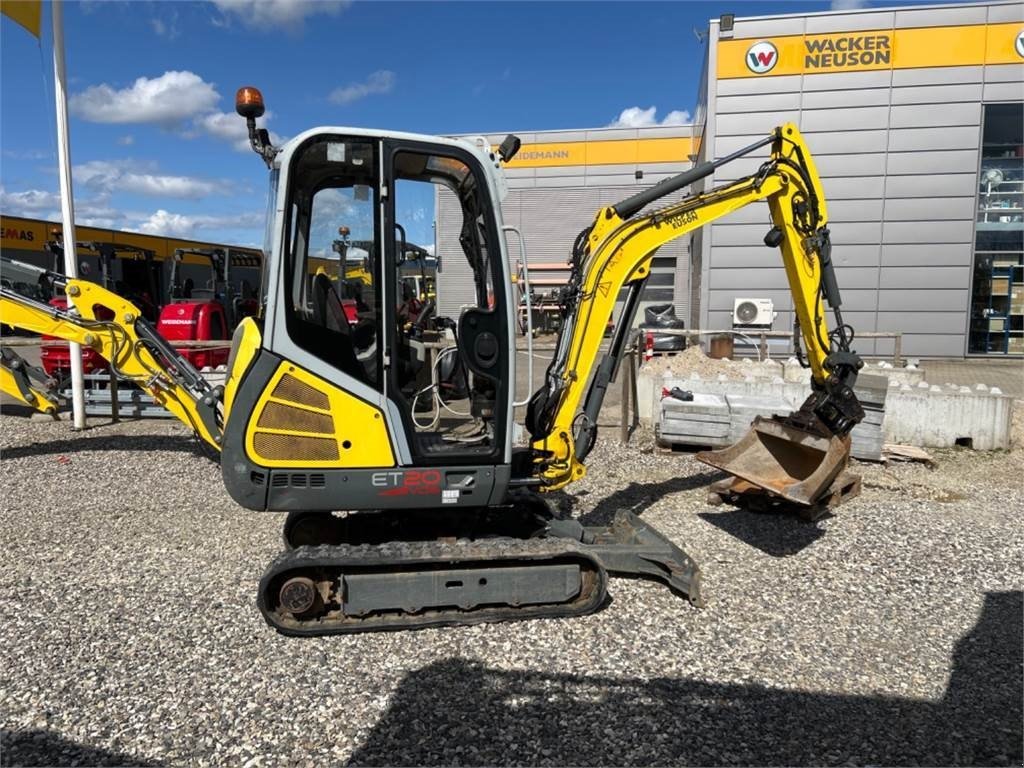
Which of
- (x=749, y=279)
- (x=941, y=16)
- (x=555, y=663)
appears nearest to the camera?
(x=555, y=663)

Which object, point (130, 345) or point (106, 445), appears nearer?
point (130, 345)

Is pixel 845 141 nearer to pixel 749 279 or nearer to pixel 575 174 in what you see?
pixel 749 279

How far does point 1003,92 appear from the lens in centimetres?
1681

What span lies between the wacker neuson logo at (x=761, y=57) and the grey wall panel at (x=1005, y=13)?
4.76 metres

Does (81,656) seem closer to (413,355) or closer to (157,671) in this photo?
(157,671)

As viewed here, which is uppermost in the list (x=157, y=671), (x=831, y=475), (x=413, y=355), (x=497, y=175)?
(x=497, y=175)

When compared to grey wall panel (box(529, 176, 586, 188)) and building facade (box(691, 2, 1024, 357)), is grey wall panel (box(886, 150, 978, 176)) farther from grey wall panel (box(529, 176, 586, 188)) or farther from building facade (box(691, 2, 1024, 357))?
grey wall panel (box(529, 176, 586, 188))

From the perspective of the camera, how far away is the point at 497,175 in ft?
13.7


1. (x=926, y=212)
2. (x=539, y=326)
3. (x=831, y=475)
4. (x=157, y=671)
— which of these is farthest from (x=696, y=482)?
(x=539, y=326)

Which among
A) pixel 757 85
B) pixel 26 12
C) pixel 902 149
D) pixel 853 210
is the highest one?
pixel 757 85

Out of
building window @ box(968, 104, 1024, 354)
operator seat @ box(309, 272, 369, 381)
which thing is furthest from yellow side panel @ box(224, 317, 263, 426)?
building window @ box(968, 104, 1024, 354)

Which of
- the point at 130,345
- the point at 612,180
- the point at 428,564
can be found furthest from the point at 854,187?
the point at 428,564

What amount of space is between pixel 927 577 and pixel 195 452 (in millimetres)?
7464

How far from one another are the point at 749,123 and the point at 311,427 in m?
16.7
